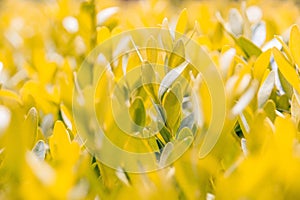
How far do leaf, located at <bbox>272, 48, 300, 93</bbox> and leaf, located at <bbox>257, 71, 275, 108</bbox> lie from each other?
0.14ft

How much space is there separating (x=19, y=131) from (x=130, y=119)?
235mm

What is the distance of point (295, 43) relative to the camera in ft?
3.76

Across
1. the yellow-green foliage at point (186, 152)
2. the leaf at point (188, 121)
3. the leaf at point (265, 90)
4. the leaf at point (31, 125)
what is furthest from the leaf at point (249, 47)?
the leaf at point (31, 125)

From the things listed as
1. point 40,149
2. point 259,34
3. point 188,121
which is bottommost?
point 259,34

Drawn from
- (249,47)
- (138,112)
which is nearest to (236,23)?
(249,47)

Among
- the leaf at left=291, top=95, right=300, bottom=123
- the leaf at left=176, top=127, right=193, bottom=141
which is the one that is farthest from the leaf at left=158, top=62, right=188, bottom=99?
the leaf at left=291, top=95, right=300, bottom=123

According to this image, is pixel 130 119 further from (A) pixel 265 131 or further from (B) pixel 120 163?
(A) pixel 265 131

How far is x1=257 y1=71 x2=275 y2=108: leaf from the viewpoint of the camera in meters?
1.10

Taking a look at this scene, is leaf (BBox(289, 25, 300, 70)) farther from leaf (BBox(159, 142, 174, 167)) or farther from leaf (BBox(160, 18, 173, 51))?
leaf (BBox(159, 142, 174, 167))

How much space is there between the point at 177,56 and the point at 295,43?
0.27 metres

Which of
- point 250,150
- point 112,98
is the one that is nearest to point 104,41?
point 112,98

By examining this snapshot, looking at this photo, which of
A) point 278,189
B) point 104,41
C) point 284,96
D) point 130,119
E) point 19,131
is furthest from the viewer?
point 104,41

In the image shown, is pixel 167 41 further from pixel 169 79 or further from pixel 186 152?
pixel 186 152

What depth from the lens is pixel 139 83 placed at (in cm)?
122
